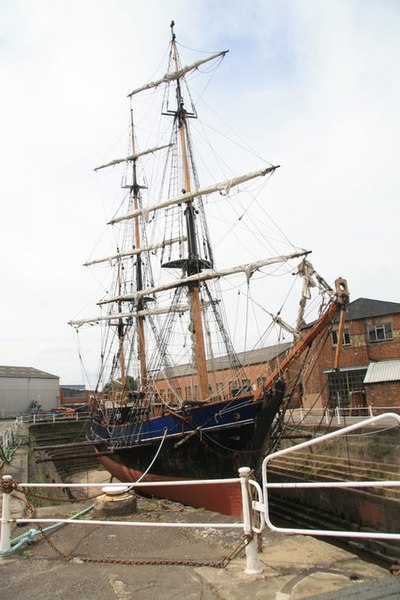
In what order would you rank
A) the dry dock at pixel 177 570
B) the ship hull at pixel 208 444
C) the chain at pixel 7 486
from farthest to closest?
the ship hull at pixel 208 444 < the chain at pixel 7 486 < the dry dock at pixel 177 570

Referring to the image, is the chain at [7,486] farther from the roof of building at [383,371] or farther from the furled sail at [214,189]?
the roof of building at [383,371]

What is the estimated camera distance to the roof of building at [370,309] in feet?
94.5

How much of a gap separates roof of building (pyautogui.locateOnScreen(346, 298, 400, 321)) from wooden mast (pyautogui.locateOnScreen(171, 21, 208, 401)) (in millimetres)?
14945

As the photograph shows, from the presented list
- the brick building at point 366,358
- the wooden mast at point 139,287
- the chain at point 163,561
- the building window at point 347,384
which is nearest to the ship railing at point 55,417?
the wooden mast at point 139,287

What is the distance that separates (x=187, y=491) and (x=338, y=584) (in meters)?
10.2

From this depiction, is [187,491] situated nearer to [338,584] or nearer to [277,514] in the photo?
[277,514]

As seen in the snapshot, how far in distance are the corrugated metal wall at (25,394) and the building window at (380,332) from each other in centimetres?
4123

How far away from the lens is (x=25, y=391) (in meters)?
54.0

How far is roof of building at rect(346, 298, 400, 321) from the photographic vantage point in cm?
2881

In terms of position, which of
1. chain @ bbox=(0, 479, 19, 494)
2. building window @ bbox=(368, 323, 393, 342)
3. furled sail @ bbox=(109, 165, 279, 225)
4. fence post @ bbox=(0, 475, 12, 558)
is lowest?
fence post @ bbox=(0, 475, 12, 558)

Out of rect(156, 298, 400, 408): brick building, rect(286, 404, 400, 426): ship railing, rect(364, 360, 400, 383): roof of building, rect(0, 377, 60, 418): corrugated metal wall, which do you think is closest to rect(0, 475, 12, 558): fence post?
rect(286, 404, 400, 426): ship railing

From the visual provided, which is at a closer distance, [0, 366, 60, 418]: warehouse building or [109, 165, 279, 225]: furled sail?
[109, 165, 279, 225]: furled sail

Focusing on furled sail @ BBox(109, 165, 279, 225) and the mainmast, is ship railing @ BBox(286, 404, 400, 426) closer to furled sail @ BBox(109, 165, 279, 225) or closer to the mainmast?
the mainmast

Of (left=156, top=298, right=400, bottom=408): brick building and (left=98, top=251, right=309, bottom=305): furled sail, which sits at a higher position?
(left=98, top=251, right=309, bottom=305): furled sail
